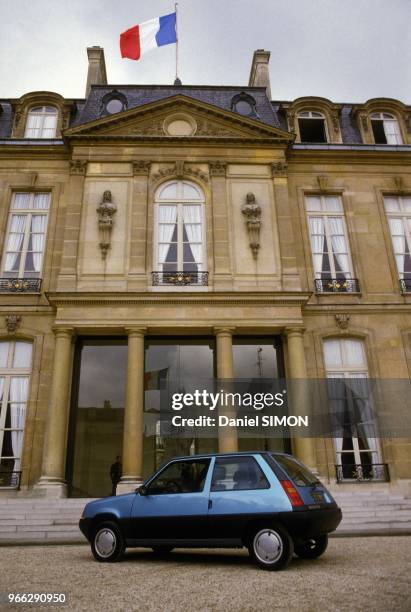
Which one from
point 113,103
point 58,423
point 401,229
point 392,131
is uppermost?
point 113,103

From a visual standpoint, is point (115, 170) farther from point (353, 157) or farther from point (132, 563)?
point (132, 563)

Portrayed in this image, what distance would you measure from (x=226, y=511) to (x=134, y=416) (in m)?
7.52

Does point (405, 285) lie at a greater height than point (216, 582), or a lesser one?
greater

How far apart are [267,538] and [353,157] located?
15.2 meters

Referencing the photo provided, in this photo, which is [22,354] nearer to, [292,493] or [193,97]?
[292,493]

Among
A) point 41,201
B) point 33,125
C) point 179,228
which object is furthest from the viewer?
point 33,125

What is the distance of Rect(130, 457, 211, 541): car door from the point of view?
6141mm

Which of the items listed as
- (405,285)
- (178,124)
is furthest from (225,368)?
(178,124)

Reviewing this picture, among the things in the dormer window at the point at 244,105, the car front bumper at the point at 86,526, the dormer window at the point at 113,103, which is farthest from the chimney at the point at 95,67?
the car front bumper at the point at 86,526

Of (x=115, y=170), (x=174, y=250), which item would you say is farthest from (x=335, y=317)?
(x=115, y=170)

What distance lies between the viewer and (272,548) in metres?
5.52

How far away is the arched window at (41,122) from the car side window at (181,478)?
49.1 feet

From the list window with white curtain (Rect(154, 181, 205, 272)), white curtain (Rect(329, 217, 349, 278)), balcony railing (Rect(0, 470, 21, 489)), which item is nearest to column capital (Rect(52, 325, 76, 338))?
window with white curtain (Rect(154, 181, 205, 272))

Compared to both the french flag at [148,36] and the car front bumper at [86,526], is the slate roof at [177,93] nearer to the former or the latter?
the french flag at [148,36]
